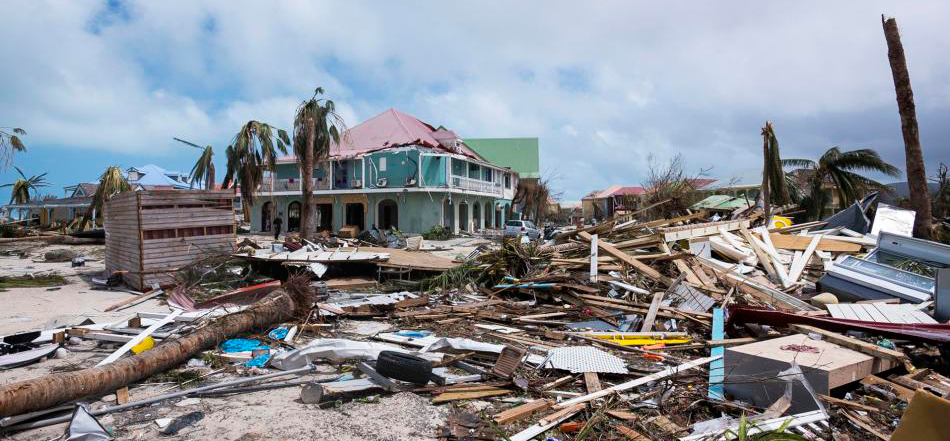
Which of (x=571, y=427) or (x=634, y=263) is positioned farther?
(x=634, y=263)

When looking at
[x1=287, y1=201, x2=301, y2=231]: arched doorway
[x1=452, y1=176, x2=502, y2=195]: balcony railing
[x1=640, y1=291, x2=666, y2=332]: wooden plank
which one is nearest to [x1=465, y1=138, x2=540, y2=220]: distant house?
[x1=452, y1=176, x2=502, y2=195]: balcony railing

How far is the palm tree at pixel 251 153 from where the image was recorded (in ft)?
74.8

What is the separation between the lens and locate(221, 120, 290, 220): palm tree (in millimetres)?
22812

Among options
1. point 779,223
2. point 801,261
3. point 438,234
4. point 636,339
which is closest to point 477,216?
point 438,234

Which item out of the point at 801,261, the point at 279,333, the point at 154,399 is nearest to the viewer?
the point at 154,399

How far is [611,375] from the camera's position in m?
5.06

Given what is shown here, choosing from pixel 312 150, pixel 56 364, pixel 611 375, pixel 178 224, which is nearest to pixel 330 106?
pixel 312 150

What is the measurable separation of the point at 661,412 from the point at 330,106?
17608 mm

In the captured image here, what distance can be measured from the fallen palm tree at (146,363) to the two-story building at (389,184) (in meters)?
23.9

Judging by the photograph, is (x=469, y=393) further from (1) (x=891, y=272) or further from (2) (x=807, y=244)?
(2) (x=807, y=244)

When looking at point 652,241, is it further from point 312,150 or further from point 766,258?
point 312,150

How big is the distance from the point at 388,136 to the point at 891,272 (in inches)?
1190

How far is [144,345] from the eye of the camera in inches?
234

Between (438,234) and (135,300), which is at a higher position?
(438,234)
